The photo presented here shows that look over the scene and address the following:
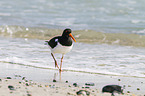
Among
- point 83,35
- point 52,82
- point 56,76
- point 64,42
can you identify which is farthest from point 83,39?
point 52,82

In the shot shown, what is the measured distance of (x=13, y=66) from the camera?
7.52 m

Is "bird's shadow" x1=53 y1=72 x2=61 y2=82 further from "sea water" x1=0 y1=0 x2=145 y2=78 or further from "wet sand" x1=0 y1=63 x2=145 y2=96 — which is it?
"sea water" x1=0 y1=0 x2=145 y2=78

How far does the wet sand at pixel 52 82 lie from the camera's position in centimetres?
523

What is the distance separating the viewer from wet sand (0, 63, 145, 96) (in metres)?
5.23

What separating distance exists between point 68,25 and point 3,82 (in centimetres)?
1080

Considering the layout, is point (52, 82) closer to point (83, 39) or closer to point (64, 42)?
point (64, 42)

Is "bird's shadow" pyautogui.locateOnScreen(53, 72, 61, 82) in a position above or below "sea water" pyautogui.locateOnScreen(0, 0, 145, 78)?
below

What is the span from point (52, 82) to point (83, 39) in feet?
21.9

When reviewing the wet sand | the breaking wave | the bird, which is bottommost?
the wet sand

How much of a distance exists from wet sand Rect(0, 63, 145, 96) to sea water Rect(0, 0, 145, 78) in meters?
0.39

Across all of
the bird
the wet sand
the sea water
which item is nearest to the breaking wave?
the sea water

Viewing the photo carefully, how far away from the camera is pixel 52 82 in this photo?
248 inches

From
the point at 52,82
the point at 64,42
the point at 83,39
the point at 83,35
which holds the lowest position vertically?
the point at 52,82

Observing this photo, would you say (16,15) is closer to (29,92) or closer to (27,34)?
(27,34)
